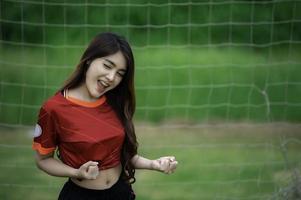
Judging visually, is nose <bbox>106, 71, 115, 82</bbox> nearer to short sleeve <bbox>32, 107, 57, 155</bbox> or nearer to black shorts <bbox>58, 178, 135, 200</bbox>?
short sleeve <bbox>32, 107, 57, 155</bbox>

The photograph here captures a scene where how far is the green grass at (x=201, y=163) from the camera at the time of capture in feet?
17.2

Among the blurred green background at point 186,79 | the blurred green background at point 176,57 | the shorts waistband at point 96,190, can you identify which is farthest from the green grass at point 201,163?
the shorts waistband at point 96,190

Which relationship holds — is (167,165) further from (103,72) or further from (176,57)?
(176,57)

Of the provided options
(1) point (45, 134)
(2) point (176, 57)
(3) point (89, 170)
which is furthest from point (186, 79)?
(3) point (89, 170)

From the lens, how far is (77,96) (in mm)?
2982

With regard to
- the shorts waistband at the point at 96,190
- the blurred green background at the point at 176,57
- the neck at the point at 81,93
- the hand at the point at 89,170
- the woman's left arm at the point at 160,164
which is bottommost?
the blurred green background at the point at 176,57

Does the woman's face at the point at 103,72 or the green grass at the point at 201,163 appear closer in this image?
the woman's face at the point at 103,72

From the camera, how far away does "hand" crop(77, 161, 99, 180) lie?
2791mm

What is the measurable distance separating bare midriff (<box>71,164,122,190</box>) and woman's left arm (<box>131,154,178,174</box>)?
112 millimetres

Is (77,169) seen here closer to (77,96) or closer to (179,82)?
(77,96)

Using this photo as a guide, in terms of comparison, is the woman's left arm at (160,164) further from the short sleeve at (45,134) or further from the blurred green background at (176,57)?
the blurred green background at (176,57)

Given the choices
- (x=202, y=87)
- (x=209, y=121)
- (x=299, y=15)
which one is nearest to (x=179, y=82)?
(x=202, y=87)

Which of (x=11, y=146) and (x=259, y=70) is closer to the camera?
(x=11, y=146)

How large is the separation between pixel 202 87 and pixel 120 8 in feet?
3.97
